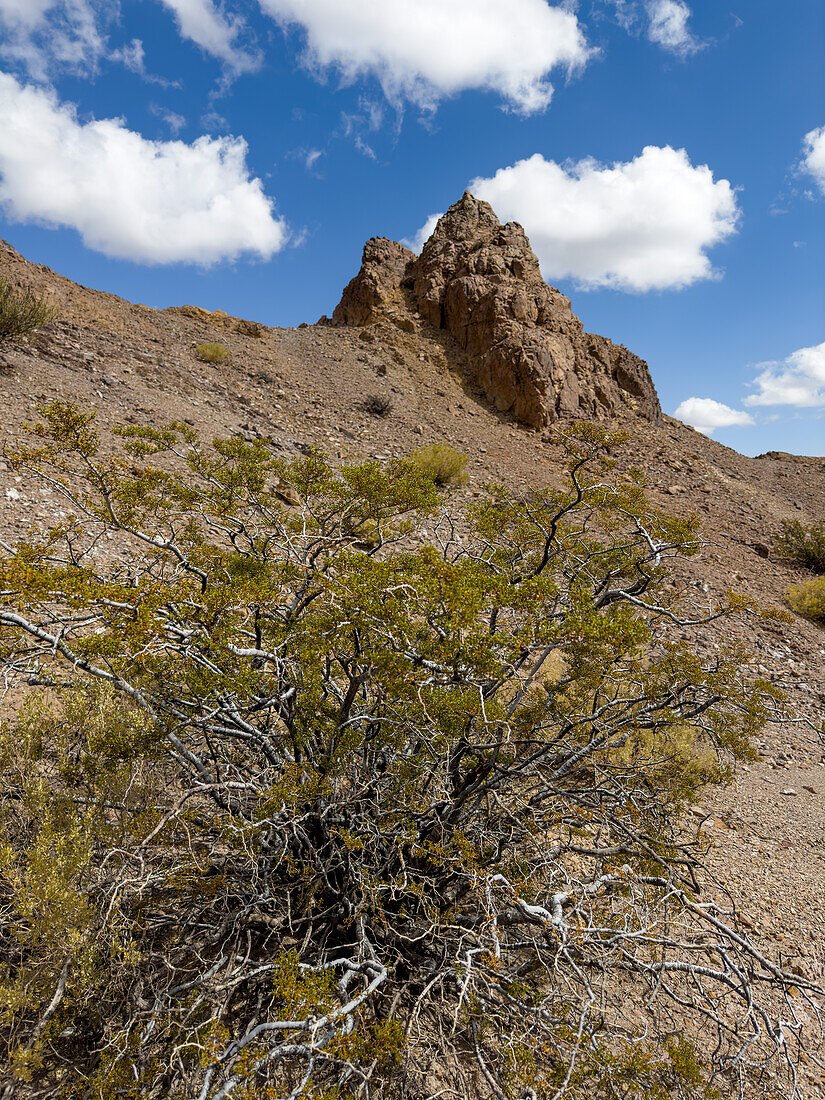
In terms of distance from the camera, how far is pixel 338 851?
9.85 feet

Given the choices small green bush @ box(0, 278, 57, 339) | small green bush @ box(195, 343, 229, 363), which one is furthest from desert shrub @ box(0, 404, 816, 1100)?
small green bush @ box(195, 343, 229, 363)

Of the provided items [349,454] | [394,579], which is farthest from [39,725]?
[349,454]

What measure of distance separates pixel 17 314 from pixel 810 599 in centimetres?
1805

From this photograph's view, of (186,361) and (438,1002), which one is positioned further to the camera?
(186,361)

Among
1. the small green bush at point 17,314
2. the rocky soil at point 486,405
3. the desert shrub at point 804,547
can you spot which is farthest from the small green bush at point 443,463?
the desert shrub at point 804,547

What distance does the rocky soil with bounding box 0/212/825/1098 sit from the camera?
19.0 feet

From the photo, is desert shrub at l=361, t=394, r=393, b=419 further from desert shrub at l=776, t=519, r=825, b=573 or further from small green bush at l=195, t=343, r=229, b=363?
desert shrub at l=776, t=519, r=825, b=573

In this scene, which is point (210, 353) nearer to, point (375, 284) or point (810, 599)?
point (375, 284)

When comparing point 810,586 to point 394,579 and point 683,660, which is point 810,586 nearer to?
point 683,660

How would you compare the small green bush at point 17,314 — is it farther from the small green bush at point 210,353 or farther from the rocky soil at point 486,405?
the small green bush at point 210,353

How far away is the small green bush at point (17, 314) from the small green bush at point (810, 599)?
17860mm

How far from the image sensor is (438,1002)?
3.05 metres

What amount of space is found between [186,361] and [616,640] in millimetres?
15282

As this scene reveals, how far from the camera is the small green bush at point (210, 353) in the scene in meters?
15.4
